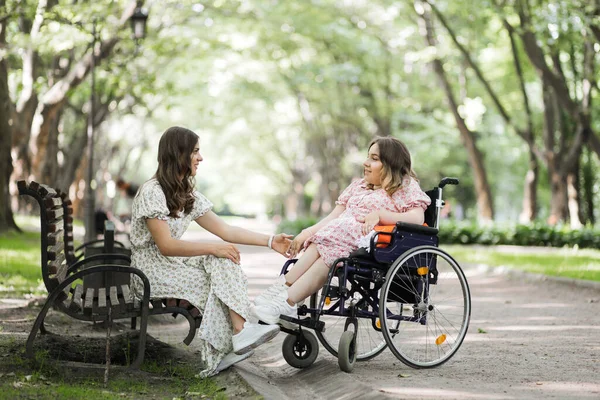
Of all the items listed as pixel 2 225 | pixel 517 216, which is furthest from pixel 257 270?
pixel 517 216

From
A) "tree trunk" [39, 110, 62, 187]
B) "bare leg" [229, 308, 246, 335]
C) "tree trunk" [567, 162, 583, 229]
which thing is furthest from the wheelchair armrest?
"tree trunk" [39, 110, 62, 187]

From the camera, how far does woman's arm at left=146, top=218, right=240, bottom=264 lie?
5707 mm

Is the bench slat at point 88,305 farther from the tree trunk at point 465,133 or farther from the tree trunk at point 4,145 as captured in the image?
the tree trunk at point 465,133

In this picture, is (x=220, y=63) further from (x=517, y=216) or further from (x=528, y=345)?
(x=517, y=216)

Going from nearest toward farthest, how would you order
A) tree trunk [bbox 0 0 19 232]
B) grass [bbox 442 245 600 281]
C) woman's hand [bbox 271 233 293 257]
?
1. woman's hand [bbox 271 233 293 257]
2. grass [bbox 442 245 600 281]
3. tree trunk [bbox 0 0 19 232]

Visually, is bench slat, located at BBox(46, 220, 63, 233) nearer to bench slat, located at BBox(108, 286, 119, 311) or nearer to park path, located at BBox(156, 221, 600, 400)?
bench slat, located at BBox(108, 286, 119, 311)

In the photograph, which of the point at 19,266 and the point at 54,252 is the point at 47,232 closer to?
the point at 54,252

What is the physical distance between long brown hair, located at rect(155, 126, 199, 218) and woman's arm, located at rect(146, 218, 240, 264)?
0.57 ft

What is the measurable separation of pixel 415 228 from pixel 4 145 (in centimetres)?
1290

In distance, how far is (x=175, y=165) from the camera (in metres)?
5.86

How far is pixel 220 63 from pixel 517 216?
51.9 m

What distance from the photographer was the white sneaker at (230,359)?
5.68 metres

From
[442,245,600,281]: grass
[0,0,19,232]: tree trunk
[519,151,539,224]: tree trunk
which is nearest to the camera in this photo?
[442,245,600,281]: grass

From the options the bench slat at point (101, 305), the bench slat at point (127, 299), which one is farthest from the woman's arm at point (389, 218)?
the bench slat at point (101, 305)
